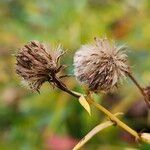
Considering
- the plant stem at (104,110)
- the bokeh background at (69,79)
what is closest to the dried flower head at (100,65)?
the plant stem at (104,110)

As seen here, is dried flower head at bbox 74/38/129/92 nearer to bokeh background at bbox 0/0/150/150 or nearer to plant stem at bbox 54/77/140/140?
plant stem at bbox 54/77/140/140

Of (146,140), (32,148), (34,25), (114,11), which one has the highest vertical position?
(34,25)

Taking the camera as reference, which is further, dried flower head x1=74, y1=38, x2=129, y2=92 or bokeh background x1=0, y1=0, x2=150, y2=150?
bokeh background x1=0, y1=0, x2=150, y2=150

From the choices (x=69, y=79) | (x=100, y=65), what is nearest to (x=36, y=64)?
(x=100, y=65)

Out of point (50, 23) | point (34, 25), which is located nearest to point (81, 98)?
point (50, 23)

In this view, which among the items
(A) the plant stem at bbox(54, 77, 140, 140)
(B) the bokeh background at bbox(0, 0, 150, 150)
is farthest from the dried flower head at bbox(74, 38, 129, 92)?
(B) the bokeh background at bbox(0, 0, 150, 150)

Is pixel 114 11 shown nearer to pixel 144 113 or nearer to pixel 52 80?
pixel 144 113
